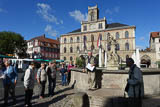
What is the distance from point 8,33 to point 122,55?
36.8 m

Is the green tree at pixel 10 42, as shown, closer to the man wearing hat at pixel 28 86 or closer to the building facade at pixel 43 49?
the building facade at pixel 43 49

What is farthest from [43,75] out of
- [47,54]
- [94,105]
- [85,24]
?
[47,54]

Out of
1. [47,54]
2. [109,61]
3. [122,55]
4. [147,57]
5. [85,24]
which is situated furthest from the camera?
[47,54]

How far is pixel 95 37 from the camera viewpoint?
43.8 meters

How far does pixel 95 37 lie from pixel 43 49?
24.1 meters

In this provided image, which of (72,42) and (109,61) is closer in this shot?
(109,61)

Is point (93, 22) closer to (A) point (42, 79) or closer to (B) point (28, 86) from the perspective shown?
(A) point (42, 79)

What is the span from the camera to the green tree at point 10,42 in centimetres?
3777

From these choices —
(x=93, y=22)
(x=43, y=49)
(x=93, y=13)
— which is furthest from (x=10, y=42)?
(x=93, y=13)

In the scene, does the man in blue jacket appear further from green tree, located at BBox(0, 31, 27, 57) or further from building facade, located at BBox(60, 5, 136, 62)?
green tree, located at BBox(0, 31, 27, 57)

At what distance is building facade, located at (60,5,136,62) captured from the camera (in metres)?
39.8

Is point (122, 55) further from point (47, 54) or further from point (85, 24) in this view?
point (47, 54)

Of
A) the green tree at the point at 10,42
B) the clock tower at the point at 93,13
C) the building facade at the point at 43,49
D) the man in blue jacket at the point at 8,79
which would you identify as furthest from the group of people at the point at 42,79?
the building facade at the point at 43,49

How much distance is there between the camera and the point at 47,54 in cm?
5609
